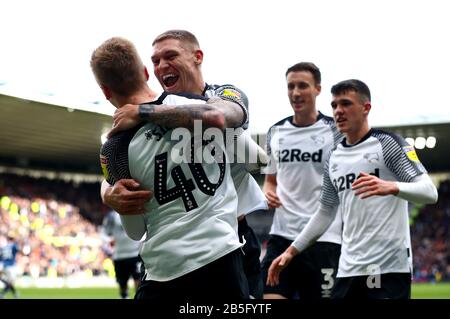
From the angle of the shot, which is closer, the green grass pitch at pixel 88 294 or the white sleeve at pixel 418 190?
the white sleeve at pixel 418 190

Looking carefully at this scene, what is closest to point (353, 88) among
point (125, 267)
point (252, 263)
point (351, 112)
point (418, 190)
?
point (351, 112)

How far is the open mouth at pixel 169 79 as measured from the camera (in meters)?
3.38

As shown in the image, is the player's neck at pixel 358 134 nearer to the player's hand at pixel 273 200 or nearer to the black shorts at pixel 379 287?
the player's hand at pixel 273 200

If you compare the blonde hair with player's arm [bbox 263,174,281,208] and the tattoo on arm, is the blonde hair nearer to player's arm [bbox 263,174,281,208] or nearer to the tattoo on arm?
the tattoo on arm

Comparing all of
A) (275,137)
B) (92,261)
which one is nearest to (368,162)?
(275,137)

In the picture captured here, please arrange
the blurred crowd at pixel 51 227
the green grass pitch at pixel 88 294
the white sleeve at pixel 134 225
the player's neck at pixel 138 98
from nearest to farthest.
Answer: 1. the player's neck at pixel 138 98
2. the white sleeve at pixel 134 225
3. the green grass pitch at pixel 88 294
4. the blurred crowd at pixel 51 227

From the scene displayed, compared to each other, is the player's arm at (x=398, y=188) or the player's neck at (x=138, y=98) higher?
the player's neck at (x=138, y=98)

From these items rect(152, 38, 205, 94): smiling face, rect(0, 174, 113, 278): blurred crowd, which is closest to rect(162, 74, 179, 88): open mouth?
rect(152, 38, 205, 94): smiling face

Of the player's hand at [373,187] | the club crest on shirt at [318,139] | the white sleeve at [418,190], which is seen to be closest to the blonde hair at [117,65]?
the player's hand at [373,187]

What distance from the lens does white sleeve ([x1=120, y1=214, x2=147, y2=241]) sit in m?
3.09

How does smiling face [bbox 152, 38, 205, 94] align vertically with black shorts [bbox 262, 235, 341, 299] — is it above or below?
above

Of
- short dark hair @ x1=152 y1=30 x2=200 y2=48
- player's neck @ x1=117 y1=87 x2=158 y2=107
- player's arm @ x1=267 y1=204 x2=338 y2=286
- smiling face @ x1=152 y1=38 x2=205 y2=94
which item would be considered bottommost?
player's arm @ x1=267 y1=204 x2=338 y2=286

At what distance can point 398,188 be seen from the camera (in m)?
4.25

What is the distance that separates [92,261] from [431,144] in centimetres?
1805
